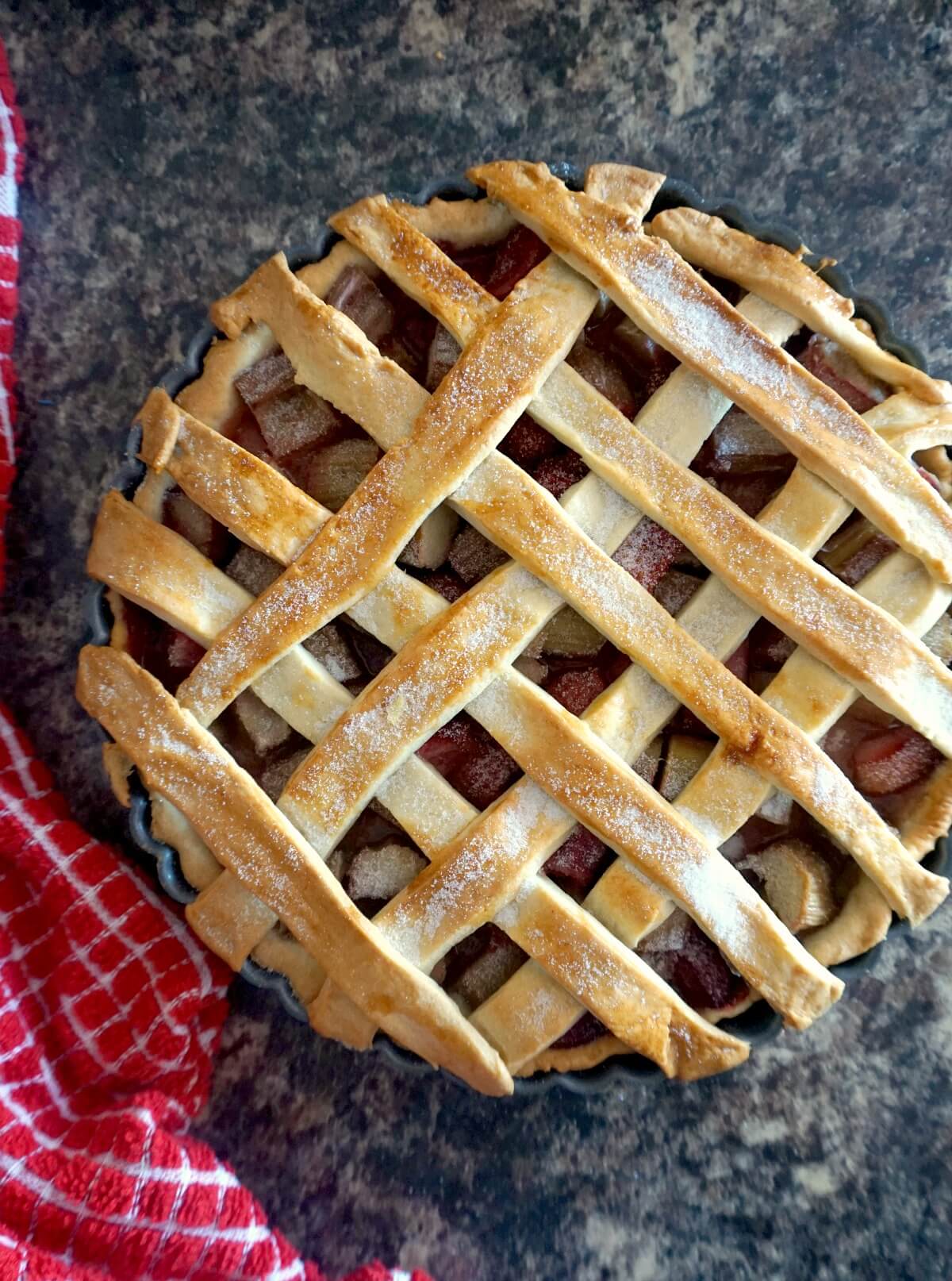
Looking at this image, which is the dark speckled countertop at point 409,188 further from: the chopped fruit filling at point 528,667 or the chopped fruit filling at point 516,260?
the chopped fruit filling at point 528,667

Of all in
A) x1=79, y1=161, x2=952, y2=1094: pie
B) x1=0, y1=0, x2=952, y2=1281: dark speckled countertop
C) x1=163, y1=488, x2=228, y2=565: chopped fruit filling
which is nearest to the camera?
x1=79, y1=161, x2=952, y2=1094: pie

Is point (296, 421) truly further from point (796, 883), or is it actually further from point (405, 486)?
point (796, 883)

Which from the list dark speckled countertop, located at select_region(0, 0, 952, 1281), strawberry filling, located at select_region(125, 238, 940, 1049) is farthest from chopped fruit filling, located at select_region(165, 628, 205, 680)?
dark speckled countertop, located at select_region(0, 0, 952, 1281)

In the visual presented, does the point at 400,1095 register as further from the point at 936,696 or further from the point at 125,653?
the point at 936,696

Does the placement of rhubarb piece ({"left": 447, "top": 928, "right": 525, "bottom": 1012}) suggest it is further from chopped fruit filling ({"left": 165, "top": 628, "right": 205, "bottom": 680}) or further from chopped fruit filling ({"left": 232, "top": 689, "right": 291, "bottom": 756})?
chopped fruit filling ({"left": 165, "top": 628, "right": 205, "bottom": 680})

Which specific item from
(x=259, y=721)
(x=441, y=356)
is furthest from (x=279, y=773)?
(x=441, y=356)
